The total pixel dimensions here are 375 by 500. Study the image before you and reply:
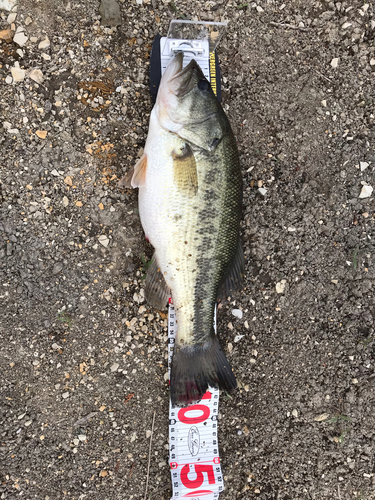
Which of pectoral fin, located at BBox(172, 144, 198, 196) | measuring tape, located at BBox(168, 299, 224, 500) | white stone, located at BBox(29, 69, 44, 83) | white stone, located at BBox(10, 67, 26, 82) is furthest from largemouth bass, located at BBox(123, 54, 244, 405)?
white stone, located at BBox(10, 67, 26, 82)

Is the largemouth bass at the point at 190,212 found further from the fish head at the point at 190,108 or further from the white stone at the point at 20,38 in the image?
the white stone at the point at 20,38

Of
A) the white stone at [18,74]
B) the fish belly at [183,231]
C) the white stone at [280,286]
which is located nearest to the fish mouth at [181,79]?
the fish belly at [183,231]

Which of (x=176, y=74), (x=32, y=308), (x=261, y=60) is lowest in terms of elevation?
(x=32, y=308)

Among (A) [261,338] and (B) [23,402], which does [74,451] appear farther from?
(A) [261,338]

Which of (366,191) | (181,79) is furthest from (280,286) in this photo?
(181,79)

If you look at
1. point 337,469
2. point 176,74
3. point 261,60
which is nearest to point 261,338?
point 337,469

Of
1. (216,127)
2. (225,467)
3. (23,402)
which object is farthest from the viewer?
(225,467)

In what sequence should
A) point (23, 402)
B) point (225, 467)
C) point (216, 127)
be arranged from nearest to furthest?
point (216, 127) → point (23, 402) → point (225, 467)
